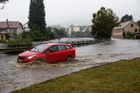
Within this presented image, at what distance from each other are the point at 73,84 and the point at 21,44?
1316 inches

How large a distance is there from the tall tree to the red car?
71.9 metres

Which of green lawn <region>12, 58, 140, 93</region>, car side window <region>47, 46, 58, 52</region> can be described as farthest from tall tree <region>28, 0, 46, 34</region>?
green lawn <region>12, 58, 140, 93</region>

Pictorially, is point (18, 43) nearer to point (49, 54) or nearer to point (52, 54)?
point (52, 54)

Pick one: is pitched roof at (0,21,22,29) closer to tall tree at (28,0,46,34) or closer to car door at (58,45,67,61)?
tall tree at (28,0,46,34)

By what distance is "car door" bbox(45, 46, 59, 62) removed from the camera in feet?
64.5

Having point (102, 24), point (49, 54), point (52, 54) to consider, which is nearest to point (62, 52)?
point (52, 54)

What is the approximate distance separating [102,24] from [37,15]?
77.0 ft

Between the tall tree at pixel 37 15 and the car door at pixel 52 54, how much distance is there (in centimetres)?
7260

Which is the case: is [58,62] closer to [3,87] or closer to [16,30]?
[3,87]

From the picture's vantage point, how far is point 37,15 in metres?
95.9

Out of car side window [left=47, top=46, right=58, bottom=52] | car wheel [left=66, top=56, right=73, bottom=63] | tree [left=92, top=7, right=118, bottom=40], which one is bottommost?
car wheel [left=66, top=56, right=73, bottom=63]

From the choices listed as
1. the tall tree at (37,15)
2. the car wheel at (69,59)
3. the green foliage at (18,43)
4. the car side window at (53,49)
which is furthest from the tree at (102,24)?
the car side window at (53,49)

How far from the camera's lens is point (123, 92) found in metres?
9.01

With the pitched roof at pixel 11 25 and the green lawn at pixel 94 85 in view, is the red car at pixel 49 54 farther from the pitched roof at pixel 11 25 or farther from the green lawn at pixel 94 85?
the pitched roof at pixel 11 25
